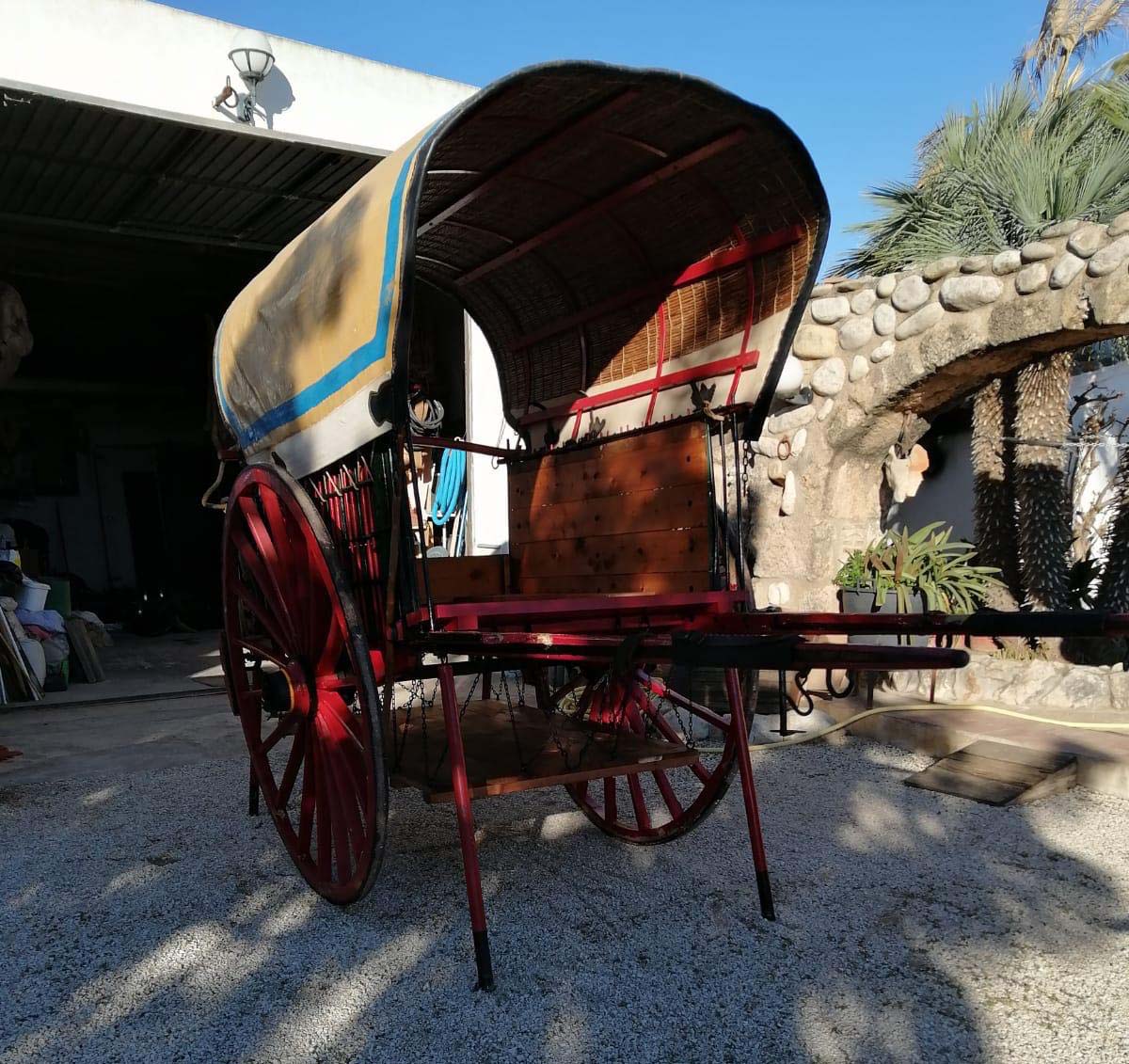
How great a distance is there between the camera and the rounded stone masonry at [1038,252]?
4.82 m

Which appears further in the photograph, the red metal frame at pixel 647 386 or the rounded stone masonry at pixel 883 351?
the rounded stone masonry at pixel 883 351

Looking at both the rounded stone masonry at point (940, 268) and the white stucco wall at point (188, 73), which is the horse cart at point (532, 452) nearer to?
the rounded stone masonry at point (940, 268)

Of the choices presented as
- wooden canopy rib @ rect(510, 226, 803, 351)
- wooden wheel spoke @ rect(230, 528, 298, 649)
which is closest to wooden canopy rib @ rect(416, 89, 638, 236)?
wooden canopy rib @ rect(510, 226, 803, 351)

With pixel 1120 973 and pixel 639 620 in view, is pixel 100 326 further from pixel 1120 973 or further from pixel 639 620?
pixel 1120 973

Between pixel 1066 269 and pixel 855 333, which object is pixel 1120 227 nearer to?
pixel 1066 269

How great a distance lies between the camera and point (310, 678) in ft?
9.58

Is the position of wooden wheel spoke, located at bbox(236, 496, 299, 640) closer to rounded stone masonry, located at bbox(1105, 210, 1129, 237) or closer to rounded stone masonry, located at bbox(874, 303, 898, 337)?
rounded stone masonry, located at bbox(874, 303, 898, 337)

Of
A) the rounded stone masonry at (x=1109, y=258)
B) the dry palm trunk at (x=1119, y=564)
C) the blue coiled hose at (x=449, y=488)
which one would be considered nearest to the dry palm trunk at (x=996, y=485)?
the dry palm trunk at (x=1119, y=564)

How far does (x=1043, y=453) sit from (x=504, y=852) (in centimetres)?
424

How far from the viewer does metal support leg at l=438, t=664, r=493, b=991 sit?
2303 millimetres

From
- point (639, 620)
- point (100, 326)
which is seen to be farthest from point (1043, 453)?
point (100, 326)

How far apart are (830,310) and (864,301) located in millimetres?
243

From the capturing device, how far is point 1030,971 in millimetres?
2363

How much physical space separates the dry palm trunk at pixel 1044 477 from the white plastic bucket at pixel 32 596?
286 inches
